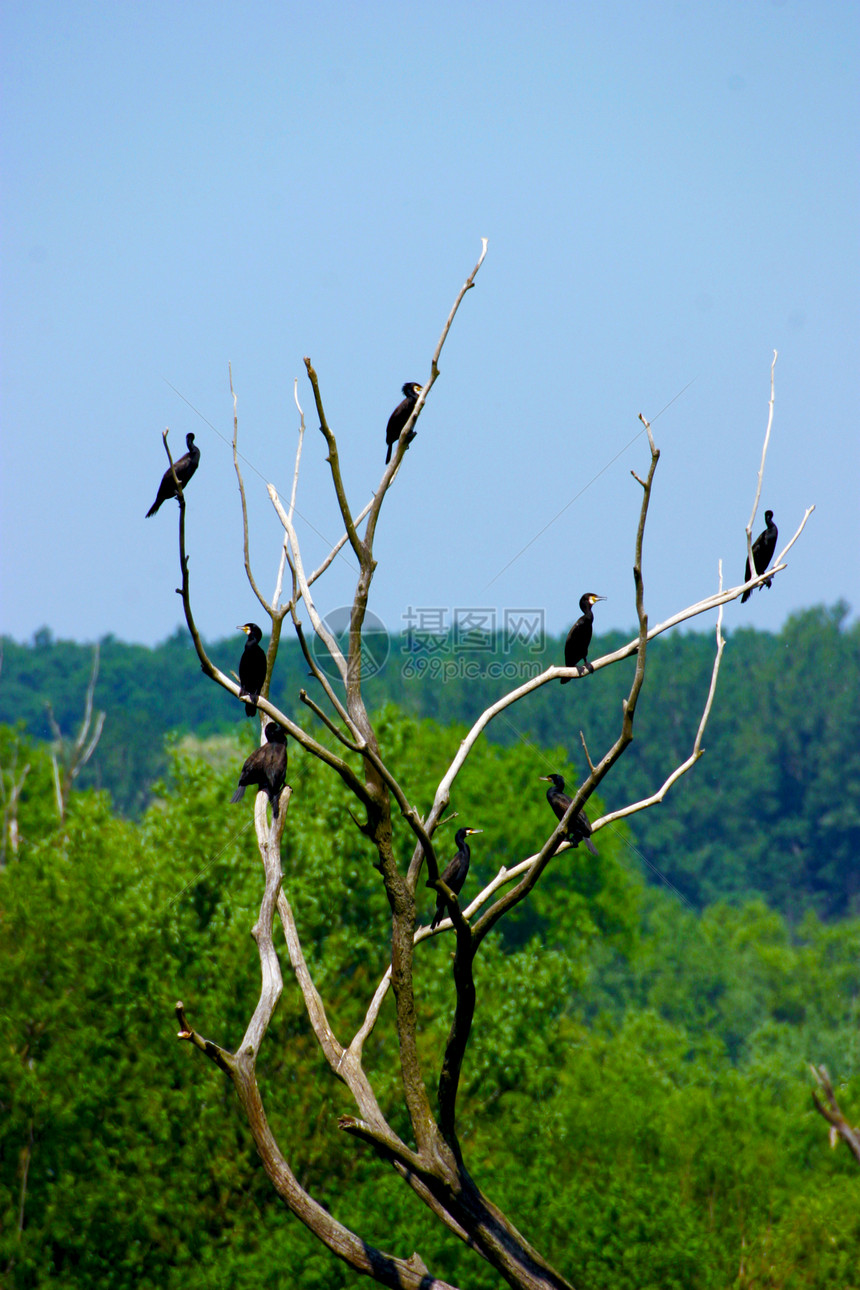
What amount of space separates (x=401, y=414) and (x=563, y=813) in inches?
141

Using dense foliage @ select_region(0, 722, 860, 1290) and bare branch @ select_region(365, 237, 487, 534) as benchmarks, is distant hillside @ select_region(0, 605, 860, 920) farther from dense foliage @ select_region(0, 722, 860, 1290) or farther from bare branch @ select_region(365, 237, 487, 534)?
bare branch @ select_region(365, 237, 487, 534)

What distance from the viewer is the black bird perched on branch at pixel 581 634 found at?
9.90m

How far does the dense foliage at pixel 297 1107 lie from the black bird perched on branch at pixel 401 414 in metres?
10.4

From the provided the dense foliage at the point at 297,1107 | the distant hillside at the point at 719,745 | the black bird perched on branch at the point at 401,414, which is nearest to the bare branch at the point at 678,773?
the black bird perched on branch at the point at 401,414

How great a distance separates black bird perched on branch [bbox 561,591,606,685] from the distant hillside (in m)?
60.9

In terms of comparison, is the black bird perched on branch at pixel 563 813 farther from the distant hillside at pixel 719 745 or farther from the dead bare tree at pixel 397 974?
the distant hillside at pixel 719 745

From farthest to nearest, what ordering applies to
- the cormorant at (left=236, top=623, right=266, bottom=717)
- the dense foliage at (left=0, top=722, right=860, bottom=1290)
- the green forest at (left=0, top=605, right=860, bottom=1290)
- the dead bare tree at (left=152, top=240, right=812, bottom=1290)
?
1. the green forest at (left=0, top=605, right=860, bottom=1290)
2. the dense foliage at (left=0, top=722, right=860, bottom=1290)
3. the cormorant at (left=236, top=623, right=266, bottom=717)
4. the dead bare tree at (left=152, top=240, right=812, bottom=1290)

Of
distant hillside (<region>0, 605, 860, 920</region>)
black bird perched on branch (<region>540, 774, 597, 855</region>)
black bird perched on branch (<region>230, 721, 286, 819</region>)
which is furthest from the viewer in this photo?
distant hillside (<region>0, 605, 860, 920</region>)

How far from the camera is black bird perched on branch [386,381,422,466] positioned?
10.7m

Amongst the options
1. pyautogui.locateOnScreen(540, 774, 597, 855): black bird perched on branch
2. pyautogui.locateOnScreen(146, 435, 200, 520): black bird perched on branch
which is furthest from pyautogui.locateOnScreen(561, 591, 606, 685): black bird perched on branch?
pyautogui.locateOnScreen(146, 435, 200, 520): black bird perched on branch

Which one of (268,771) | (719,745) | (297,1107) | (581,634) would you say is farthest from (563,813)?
(719,745)

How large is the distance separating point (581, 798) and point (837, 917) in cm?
7667

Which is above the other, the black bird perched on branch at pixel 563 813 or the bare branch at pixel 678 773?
the bare branch at pixel 678 773

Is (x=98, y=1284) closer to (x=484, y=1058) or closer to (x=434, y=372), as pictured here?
(x=484, y=1058)
